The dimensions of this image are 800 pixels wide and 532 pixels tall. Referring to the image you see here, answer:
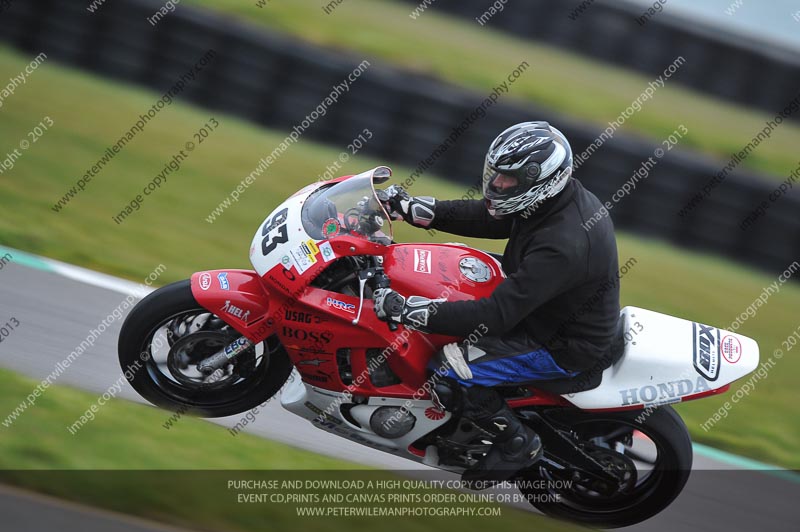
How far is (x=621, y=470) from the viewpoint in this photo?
14.9ft

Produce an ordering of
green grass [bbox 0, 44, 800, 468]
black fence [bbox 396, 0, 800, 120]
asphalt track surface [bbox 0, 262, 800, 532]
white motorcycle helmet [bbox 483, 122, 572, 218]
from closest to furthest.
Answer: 1. white motorcycle helmet [bbox 483, 122, 572, 218]
2. asphalt track surface [bbox 0, 262, 800, 532]
3. green grass [bbox 0, 44, 800, 468]
4. black fence [bbox 396, 0, 800, 120]

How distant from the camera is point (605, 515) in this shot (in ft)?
15.2

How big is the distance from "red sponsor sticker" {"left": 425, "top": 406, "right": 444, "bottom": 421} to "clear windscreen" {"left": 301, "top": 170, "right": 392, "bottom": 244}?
90 centimetres

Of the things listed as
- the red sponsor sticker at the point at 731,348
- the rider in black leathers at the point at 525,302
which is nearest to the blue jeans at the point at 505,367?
the rider in black leathers at the point at 525,302

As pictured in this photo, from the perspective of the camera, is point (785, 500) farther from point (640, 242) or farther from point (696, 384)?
point (640, 242)

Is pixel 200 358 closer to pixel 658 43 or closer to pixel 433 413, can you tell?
pixel 433 413

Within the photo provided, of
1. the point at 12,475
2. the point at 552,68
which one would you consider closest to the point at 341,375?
the point at 12,475

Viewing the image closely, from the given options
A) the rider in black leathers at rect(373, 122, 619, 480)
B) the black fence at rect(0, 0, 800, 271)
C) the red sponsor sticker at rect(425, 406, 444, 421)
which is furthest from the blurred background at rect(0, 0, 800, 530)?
the rider in black leathers at rect(373, 122, 619, 480)

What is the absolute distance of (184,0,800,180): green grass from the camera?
10156 millimetres

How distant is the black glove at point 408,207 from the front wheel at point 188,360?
877mm

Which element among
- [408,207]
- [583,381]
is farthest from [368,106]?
[583,381]

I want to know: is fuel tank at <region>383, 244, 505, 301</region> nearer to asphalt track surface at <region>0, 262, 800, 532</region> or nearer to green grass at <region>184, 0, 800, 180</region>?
asphalt track surface at <region>0, 262, 800, 532</region>

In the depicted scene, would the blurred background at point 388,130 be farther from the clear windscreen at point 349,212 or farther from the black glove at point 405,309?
the clear windscreen at point 349,212

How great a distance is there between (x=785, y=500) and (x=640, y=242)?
3975mm
